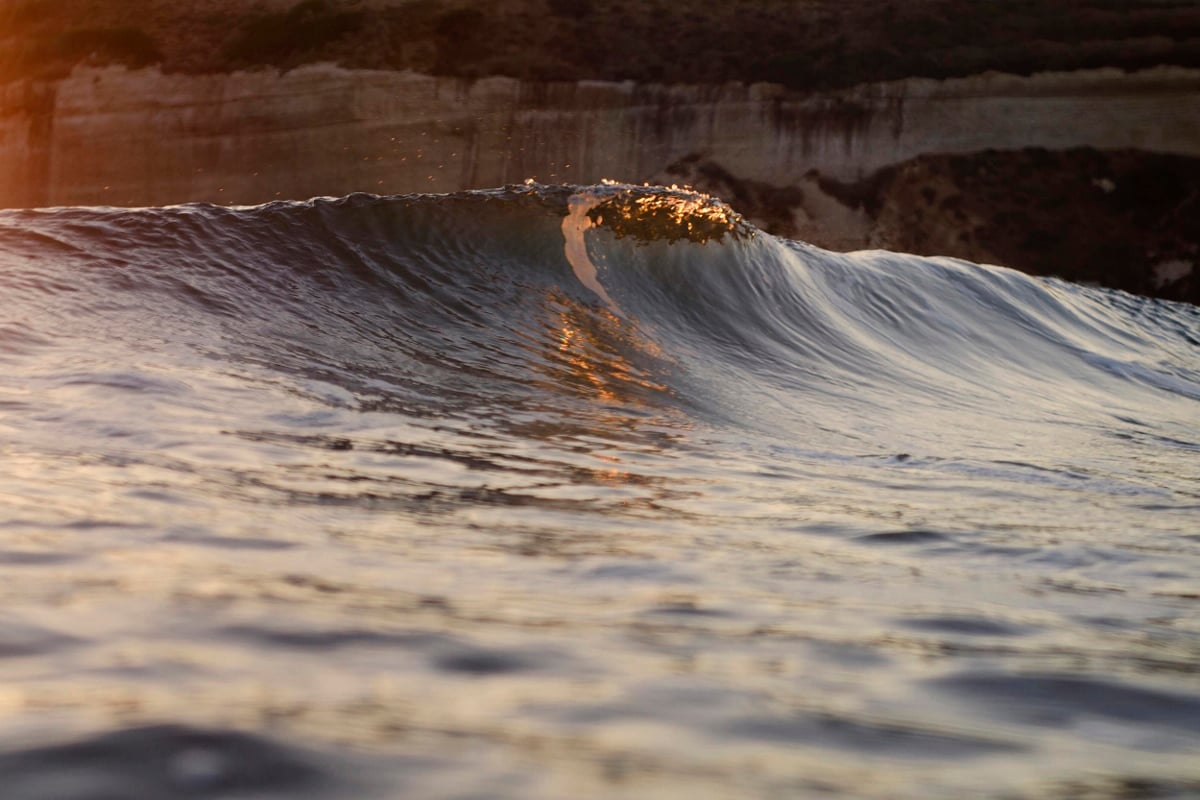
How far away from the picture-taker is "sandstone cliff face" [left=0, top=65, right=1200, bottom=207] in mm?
17562

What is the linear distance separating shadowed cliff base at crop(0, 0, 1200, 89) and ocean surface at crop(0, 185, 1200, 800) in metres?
14.0

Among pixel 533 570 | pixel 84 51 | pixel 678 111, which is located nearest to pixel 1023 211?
pixel 678 111

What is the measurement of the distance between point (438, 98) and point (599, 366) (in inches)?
604

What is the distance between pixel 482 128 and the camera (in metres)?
18.9

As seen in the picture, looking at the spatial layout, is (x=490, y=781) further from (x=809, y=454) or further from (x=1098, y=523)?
(x=809, y=454)

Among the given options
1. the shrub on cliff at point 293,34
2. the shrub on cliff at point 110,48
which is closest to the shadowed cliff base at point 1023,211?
the shrub on cliff at point 293,34

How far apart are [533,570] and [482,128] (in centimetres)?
1783

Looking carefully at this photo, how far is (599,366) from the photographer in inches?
179

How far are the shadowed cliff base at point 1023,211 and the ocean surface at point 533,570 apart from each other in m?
12.9

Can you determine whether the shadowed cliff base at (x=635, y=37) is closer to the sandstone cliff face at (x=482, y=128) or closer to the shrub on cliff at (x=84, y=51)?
the shrub on cliff at (x=84, y=51)

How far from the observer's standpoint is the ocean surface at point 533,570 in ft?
3.05

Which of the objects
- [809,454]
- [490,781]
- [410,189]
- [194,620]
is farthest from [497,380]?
Answer: [410,189]

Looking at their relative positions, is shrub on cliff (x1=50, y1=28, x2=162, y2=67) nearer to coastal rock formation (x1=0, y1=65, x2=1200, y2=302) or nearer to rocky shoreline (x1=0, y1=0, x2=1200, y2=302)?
rocky shoreline (x1=0, y1=0, x2=1200, y2=302)

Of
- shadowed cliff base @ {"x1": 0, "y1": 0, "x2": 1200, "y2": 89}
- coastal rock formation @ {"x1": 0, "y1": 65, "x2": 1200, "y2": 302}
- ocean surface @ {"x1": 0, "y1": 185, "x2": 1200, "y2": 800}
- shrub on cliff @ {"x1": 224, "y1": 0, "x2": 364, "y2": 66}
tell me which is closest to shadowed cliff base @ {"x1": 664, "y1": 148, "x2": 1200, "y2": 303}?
coastal rock formation @ {"x1": 0, "y1": 65, "x2": 1200, "y2": 302}
